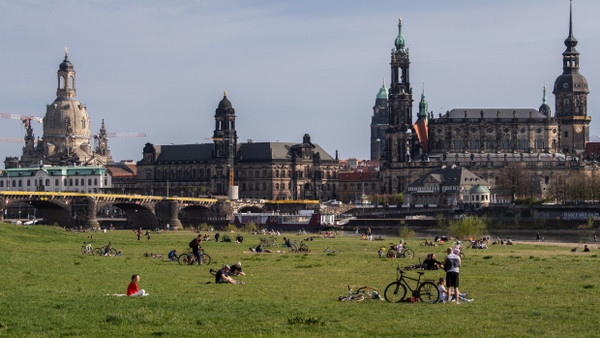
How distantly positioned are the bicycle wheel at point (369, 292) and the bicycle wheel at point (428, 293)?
1289 mm

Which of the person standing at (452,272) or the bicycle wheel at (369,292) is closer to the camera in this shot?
the person standing at (452,272)

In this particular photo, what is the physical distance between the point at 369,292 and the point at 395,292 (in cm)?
165

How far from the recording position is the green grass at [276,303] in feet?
79.5

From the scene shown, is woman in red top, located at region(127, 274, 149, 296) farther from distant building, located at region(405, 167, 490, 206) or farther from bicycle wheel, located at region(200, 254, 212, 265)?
distant building, located at region(405, 167, 490, 206)

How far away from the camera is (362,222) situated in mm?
149250

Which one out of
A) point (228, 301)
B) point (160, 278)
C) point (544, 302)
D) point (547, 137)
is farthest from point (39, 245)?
point (547, 137)

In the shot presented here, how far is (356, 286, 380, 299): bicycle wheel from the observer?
30.0 m

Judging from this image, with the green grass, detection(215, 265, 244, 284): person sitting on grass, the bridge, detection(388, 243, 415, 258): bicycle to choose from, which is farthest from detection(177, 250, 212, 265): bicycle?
the bridge

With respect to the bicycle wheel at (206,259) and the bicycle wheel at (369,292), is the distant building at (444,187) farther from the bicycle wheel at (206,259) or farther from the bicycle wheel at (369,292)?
the bicycle wheel at (369,292)

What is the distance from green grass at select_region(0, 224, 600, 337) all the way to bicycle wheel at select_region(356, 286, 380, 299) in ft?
2.78

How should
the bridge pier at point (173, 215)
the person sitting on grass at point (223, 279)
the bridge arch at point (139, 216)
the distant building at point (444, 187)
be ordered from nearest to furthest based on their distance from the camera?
the person sitting on grass at point (223, 279)
the bridge pier at point (173, 215)
the bridge arch at point (139, 216)
the distant building at point (444, 187)

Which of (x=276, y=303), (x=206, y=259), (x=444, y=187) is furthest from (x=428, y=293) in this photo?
(x=444, y=187)

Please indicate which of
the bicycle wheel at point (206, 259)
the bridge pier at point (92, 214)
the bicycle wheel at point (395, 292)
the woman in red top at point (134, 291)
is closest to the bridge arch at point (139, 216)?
the bridge pier at point (92, 214)

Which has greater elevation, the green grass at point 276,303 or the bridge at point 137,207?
the bridge at point 137,207
